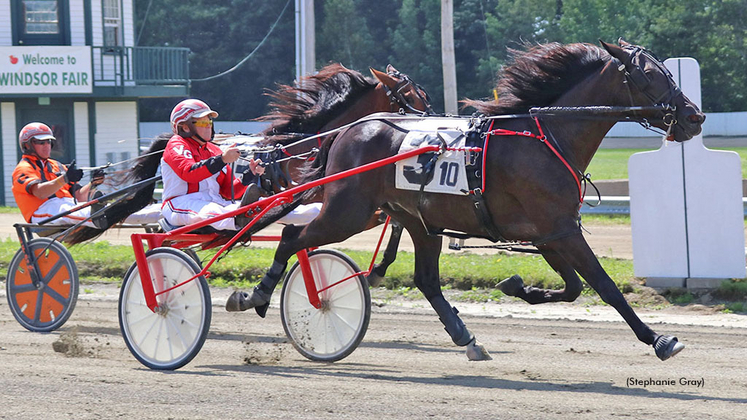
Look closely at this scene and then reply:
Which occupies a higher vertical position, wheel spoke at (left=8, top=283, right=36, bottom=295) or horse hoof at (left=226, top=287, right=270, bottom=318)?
horse hoof at (left=226, top=287, right=270, bottom=318)

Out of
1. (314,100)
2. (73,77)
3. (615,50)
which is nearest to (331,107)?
(314,100)

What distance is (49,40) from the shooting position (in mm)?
19578

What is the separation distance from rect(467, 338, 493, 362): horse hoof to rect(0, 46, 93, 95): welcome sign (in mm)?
14981

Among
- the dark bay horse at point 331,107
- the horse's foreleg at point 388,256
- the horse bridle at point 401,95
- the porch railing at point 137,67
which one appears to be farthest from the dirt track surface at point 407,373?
the porch railing at point 137,67

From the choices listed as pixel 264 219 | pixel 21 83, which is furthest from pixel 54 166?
pixel 21 83

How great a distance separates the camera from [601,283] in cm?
521

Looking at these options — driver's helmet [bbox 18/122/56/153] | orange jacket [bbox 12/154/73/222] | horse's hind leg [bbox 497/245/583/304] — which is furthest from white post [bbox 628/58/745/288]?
driver's helmet [bbox 18/122/56/153]

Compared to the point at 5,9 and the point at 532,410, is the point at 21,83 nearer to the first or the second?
the point at 5,9

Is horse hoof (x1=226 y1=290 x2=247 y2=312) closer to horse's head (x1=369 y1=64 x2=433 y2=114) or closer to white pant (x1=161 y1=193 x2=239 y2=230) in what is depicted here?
white pant (x1=161 y1=193 x2=239 y2=230)

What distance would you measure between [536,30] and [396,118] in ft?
139

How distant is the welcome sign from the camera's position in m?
18.8

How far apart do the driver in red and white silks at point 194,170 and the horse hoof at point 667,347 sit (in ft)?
8.69

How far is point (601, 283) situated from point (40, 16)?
55.4 ft

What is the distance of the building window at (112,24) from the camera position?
66.4 feet
